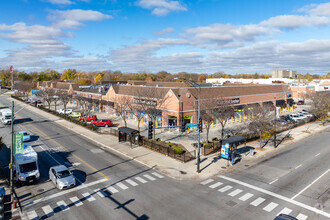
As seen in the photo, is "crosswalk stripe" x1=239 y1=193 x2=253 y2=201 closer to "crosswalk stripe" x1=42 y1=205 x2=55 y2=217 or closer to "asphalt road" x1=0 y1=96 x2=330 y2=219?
"asphalt road" x1=0 y1=96 x2=330 y2=219

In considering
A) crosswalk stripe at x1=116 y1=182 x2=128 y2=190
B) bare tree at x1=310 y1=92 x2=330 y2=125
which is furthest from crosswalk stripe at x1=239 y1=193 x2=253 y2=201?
bare tree at x1=310 y1=92 x2=330 y2=125

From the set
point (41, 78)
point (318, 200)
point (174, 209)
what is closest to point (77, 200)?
point (174, 209)

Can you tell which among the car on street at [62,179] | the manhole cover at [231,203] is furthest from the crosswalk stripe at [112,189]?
the manhole cover at [231,203]

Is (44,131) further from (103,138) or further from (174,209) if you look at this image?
(174,209)

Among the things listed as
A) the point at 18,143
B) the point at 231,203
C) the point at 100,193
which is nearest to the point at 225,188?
the point at 231,203

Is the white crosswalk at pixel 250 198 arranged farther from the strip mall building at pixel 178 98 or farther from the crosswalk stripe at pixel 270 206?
the strip mall building at pixel 178 98

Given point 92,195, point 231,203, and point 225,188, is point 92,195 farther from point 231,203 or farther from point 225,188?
point 225,188

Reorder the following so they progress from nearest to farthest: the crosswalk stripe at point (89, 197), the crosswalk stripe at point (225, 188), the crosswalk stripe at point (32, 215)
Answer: the crosswalk stripe at point (32, 215) → the crosswalk stripe at point (89, 197) → the crosswalk stripe at point (225, 188)

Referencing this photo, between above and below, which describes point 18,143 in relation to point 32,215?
above
